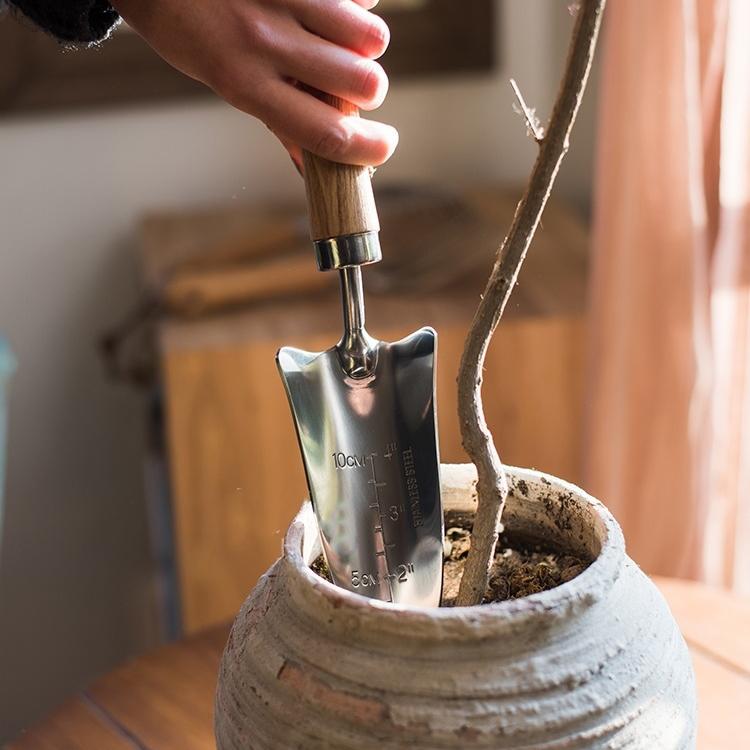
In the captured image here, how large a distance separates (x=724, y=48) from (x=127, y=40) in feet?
3.34

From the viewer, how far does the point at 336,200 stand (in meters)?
0.61

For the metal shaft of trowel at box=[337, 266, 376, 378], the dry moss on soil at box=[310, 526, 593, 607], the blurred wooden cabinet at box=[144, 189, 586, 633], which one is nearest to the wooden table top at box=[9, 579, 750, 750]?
the dry moss on soil at box=[310, 526, 593, 607]

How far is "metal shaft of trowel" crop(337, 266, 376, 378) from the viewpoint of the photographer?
63cm

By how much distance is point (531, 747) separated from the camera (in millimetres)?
512

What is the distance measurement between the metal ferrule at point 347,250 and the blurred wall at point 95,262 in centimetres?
138

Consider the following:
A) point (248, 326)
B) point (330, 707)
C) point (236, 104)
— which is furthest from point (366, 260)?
point (248, 326)

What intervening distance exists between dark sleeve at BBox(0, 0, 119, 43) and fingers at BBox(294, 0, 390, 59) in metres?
0.28

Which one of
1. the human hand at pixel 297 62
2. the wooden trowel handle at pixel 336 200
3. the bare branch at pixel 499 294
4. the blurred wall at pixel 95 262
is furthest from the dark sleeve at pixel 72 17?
the blurred wall at pixel 95 262

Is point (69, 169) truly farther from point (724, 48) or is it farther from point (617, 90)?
point (724, 48)

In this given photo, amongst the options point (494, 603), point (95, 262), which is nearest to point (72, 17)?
point (494, 603)

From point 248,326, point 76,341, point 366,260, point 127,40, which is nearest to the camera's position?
point 366,260

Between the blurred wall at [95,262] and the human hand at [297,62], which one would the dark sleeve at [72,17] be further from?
the blurred wall at [95,262]

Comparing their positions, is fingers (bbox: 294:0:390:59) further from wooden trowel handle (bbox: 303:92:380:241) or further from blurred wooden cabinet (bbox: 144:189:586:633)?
blurred wooden cabinet (bbox: 144:189:586:633)

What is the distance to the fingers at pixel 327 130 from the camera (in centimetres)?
60
